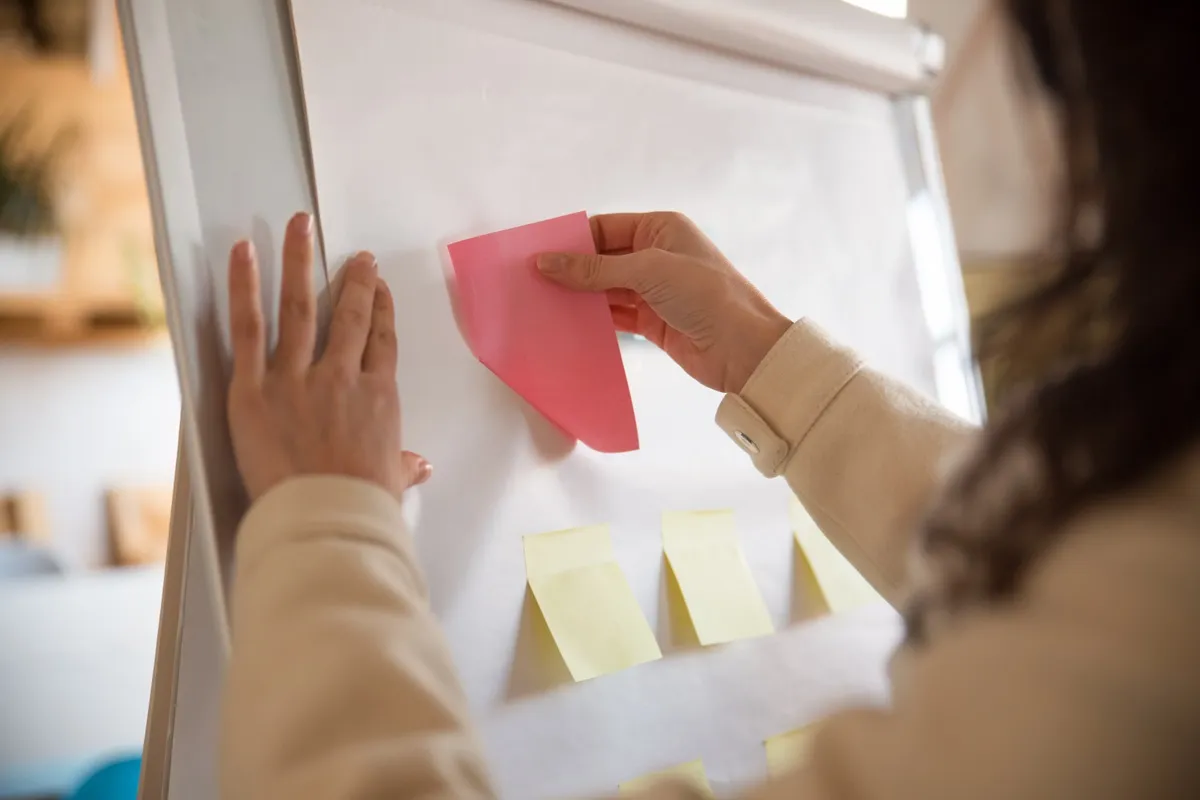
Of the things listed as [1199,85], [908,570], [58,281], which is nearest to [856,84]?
[908,570]

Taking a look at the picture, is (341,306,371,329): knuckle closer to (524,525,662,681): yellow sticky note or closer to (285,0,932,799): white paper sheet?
(285,0,932,799): white paper sheet

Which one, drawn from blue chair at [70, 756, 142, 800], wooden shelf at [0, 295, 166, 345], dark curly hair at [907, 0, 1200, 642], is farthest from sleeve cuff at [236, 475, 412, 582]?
wooden shelf at [0, 295, 166, 345]

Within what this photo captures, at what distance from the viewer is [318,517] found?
391 mm

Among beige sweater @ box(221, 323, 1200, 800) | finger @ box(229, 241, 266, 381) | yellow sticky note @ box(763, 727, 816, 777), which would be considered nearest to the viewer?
beige sweater @ box(221, 323, 1200, 800)

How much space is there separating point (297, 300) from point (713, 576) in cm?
36

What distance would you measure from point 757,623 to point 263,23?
529 mm

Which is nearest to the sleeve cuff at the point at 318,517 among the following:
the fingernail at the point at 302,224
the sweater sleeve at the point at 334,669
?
the sweater sleeve at the point at 334,669

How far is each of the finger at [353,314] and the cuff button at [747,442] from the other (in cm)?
26

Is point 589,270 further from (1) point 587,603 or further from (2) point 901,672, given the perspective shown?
(2) point 901,672

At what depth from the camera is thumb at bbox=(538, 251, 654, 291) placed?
56cm

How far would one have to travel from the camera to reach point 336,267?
0.49 metres

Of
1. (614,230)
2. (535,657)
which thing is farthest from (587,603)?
(614,230)

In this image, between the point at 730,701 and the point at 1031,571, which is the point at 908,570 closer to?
the point at 730,701

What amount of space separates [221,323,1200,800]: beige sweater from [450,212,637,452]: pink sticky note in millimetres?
91
